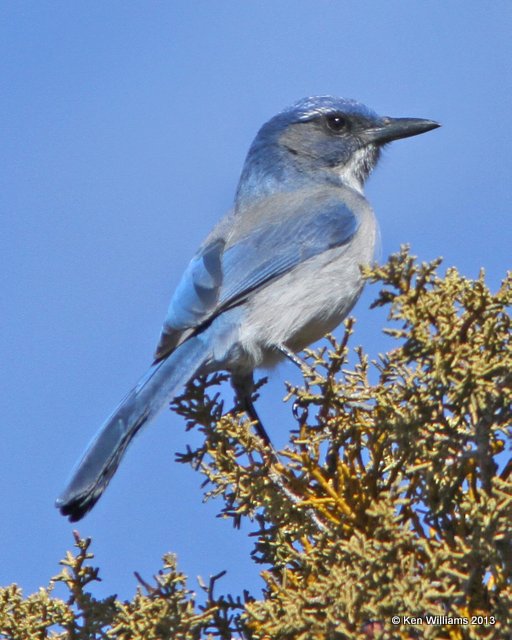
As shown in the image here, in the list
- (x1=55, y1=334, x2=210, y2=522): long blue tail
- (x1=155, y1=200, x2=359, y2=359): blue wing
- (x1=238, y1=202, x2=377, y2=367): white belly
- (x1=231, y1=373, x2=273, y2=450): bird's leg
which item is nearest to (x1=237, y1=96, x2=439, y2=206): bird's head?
(x1=155, y1=200, x2=359, y2=359): blue wing

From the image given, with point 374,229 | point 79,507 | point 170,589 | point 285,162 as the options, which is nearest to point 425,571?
point 170,589

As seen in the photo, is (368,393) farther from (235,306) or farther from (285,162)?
(285,162)

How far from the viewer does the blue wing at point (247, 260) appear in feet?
16.1

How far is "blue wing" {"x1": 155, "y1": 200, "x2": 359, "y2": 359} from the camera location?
4.91 meters

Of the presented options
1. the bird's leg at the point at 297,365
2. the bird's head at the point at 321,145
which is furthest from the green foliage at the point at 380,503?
the bird's head at the point at 321,145

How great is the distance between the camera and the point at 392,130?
21.5 ft

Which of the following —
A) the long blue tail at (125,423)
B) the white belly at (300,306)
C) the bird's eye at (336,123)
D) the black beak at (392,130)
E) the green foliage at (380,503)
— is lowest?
the green foliage at (380,503)

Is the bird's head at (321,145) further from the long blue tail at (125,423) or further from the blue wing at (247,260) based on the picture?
the long blue tail at (125,423)

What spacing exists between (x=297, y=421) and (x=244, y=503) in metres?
0.41

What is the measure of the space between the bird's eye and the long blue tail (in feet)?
7.80

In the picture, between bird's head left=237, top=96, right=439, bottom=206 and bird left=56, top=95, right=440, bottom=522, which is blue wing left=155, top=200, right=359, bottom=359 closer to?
A: bird left=56, top=95, right=440, bottom=522

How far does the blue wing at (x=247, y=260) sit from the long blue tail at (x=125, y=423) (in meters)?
0.12

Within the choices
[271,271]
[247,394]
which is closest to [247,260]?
[271,271]

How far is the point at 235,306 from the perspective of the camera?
5137mm
